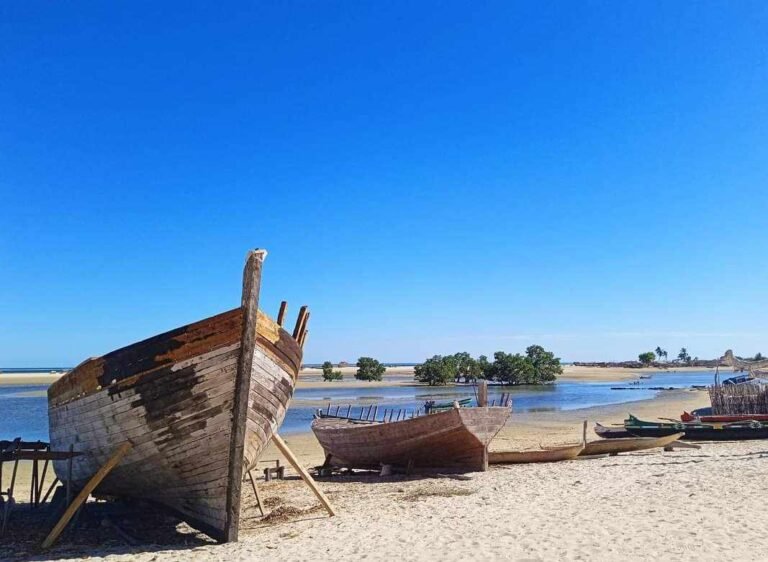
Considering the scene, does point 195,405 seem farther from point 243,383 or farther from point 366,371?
point 366,371

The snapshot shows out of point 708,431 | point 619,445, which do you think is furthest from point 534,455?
point 708,431

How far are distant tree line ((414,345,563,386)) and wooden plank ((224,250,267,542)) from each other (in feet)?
194

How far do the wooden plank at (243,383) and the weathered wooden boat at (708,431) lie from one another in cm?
1574

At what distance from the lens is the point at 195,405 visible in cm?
844

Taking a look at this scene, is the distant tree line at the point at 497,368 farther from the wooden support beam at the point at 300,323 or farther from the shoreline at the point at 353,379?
the wooden support beam at the point at 300,323

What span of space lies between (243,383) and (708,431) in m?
18.0

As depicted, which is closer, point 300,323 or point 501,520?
point 501,520

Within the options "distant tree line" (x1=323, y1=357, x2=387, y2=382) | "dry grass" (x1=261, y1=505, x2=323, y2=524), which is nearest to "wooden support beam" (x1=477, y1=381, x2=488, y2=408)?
"dry grass" (x1=261, y1=505, x2=323, y2=524)

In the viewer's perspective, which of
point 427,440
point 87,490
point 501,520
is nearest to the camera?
point 87,490

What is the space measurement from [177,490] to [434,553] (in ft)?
13.4

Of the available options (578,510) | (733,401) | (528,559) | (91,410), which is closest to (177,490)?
(91,410)

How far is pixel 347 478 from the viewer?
15.3m

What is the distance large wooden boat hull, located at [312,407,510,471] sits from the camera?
46.5 ft

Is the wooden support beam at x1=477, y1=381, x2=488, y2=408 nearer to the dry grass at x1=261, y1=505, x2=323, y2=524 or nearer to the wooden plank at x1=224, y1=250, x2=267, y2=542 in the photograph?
the dry grass at x1=261, y1=505, x2=323, y2=524
